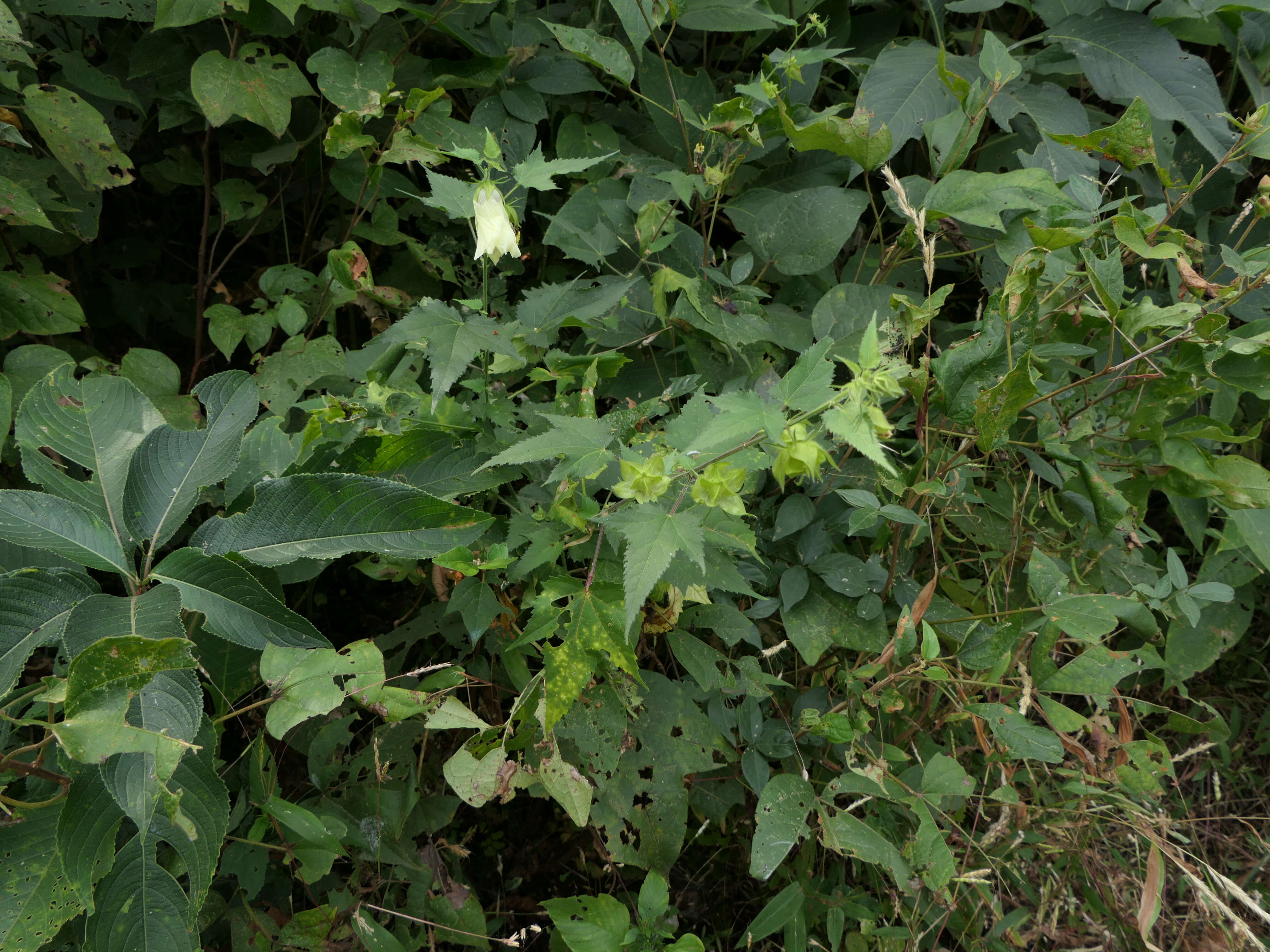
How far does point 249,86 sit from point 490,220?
92 centimetres

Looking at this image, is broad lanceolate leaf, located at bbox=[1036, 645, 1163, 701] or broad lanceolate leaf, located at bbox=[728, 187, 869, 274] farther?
broad lanceolate leaf, located at bbox=[728, 187, 869, 274]

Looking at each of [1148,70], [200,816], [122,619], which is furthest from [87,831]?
[1148,70]

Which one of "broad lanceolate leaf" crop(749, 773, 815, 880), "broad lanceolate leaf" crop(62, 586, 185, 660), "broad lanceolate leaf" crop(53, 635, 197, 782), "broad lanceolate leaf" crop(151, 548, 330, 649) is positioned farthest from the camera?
"broad lanceolate leaf" crop(749, 773, 815, 880)

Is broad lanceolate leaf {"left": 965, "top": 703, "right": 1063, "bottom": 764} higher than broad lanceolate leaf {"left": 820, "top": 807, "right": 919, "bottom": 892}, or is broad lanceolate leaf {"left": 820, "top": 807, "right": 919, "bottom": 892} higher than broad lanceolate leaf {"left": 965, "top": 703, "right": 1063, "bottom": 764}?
broad lanceolate leaf {"left": 965, "top": 703, "right": 1063, "bottom": 764}

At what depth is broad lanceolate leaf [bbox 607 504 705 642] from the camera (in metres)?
0.84

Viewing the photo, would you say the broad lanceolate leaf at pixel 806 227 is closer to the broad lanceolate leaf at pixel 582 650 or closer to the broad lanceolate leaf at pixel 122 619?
the broad lanceolate leaf at pixel 582 650

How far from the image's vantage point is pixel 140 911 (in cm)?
94

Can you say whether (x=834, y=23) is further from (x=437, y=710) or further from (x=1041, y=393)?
(x=437, y=710)

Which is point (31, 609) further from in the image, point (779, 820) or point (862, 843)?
point (862, 843)

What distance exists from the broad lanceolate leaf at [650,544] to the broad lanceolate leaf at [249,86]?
3.79 ft

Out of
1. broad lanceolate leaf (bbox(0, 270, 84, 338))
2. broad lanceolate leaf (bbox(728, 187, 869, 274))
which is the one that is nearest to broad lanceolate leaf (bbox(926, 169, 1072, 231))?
broad lanceolate leaf (bbox(728, 187, 869, 274))

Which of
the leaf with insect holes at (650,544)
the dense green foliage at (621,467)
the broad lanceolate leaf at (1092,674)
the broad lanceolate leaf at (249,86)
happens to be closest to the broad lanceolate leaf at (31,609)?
the dense green foliage at (621,467)

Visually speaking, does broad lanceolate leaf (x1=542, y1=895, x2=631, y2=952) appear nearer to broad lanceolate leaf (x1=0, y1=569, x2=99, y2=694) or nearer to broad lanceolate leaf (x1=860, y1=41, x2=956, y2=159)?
broad lanceolate leaf (x1=0, y1=569, x2=99, y2=694)

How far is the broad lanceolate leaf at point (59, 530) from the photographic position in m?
0.94
